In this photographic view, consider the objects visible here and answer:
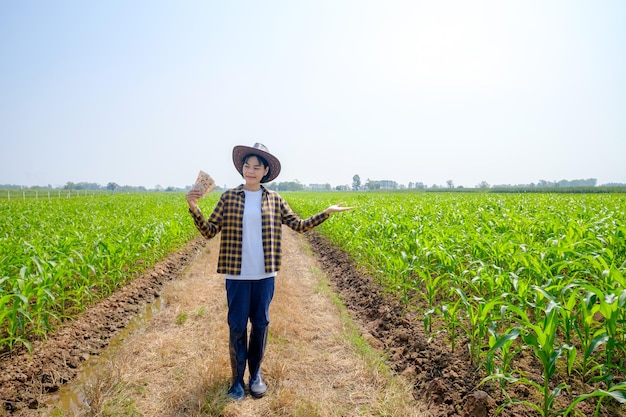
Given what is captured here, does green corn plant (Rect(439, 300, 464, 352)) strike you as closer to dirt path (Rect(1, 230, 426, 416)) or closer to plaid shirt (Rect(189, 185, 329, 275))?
dirt path (Rect(1, 230, 426, 416))

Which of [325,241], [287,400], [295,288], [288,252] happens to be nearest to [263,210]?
[287,400]

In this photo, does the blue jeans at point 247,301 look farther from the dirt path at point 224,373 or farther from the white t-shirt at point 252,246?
the dirt path at point 224,373

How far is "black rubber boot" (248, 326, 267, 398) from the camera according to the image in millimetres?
3170

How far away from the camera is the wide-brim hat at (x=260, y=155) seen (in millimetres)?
3146

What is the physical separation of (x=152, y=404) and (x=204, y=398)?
47cm

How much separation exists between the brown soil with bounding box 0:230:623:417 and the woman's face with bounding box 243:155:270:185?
194cm

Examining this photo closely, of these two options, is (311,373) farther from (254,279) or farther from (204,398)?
(254,279)

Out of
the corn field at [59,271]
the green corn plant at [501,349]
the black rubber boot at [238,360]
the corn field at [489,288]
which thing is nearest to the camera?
the green corn plant at [501,349]

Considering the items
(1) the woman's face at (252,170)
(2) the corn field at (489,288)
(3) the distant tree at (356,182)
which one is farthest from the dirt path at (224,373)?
(3) the distant tree at (356,182)

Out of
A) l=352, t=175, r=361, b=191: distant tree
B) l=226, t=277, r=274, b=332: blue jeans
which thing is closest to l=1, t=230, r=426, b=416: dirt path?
l=226, t=277, r=274, b=332: blue jeans

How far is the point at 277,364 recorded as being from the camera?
11.7ft

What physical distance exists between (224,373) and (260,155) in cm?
222

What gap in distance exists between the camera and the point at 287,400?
9.98ft

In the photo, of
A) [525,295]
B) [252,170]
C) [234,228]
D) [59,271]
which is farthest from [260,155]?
[59,271]
